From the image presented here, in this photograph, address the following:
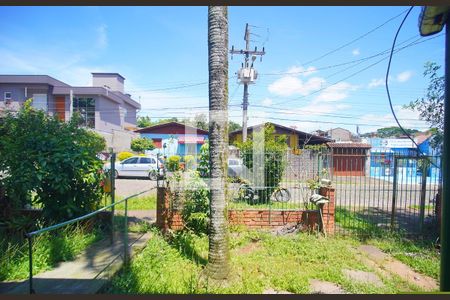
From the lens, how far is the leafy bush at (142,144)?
77.6ft

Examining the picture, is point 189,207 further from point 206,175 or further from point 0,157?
point 0,157

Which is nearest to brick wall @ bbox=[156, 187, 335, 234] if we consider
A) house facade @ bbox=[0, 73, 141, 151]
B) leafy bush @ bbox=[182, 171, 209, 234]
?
leafy bush @ bbox=[182, 171, 209, 234]

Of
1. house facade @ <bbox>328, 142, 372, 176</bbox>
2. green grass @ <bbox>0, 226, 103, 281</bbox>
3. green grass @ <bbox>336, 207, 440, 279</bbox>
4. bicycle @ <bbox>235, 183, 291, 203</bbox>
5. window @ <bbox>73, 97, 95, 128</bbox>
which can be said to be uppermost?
window @ <bbox>73, 97, 95, 128</bbox>

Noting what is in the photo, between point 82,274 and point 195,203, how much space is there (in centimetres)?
236

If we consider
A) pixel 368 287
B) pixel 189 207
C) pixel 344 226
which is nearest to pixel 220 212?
pixel 189 207

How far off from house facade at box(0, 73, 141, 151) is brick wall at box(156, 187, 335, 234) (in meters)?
13.2

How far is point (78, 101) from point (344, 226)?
799 inches

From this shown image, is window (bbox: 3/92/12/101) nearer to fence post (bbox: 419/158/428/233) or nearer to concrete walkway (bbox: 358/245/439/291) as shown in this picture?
concrete walkway (bbox: 358/245/439/291)

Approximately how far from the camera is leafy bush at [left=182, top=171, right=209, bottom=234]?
5477mm

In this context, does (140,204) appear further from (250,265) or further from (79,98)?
(79,98)

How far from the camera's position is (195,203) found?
555 cm

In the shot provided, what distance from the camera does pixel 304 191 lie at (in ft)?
21.2

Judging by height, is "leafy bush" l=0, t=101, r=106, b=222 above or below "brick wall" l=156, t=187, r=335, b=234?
above

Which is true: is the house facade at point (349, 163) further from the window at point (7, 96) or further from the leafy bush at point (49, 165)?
the window at point (7, 96)
